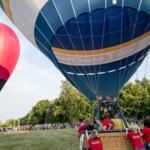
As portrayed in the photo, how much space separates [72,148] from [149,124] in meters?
6.08

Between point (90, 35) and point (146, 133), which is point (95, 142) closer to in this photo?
point (146, 133)

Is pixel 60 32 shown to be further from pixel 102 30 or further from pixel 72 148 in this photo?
pixel 72 148

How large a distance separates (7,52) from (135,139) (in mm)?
14855

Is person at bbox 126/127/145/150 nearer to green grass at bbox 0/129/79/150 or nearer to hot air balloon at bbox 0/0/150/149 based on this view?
hot air balloon at bbox 0/0/150/149

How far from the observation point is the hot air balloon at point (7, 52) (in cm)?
2031

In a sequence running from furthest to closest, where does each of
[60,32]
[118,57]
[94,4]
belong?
[118,57]
[60,32]
[94,4]

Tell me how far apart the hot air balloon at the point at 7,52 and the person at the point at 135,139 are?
13906 mm

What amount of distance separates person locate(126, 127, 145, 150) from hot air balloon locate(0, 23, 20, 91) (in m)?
13.9

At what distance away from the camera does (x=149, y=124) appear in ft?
23.5

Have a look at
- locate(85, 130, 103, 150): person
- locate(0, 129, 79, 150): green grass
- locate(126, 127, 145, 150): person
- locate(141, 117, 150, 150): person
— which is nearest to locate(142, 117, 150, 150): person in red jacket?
locate(141, 117, 150, 150): person

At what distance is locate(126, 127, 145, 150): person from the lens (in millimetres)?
7039

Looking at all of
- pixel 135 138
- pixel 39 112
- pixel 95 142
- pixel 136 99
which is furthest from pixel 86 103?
pixel 95 142

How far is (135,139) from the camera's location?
7113 millimetres

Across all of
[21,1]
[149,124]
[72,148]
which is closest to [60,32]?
[21,1]
